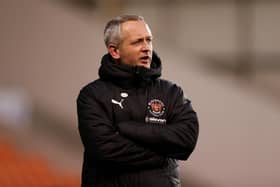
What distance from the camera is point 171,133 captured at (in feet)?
7.48

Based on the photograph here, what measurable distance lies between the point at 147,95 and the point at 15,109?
4.51 meters

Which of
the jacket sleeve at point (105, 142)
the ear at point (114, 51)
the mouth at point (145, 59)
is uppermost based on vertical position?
the ear at point (114, 51)

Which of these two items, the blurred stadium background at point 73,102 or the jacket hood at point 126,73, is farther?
the blurred stadium background at point 73,102

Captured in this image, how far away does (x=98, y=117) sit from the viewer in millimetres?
2301

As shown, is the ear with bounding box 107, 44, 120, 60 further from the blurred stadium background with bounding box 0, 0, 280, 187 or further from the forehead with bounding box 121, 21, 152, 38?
the blurred stadium background with bounding box 0, 0, 280, 187

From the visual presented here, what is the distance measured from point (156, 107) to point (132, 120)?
91mm

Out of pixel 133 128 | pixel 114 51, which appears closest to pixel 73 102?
pixel 114 51

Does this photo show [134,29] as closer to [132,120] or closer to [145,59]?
[145,59]

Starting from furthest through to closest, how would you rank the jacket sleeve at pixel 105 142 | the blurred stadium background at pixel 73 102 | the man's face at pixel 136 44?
the blurred stadium background at pixel 73 102
the man's face at pixel 136 44
the jacket sleeve at pixel 105 142

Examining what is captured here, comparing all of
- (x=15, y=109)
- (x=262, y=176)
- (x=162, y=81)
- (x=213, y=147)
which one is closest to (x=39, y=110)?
(x=15, y=109)

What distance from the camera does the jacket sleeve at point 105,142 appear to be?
2.23 meters

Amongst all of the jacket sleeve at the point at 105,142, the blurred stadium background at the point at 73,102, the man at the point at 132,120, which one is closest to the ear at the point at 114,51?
the man at the point at 132,120

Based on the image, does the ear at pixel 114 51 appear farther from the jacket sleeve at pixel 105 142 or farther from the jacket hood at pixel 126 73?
the jacket sleeve at pixel 105 142

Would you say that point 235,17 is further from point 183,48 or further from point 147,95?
point 147,95
